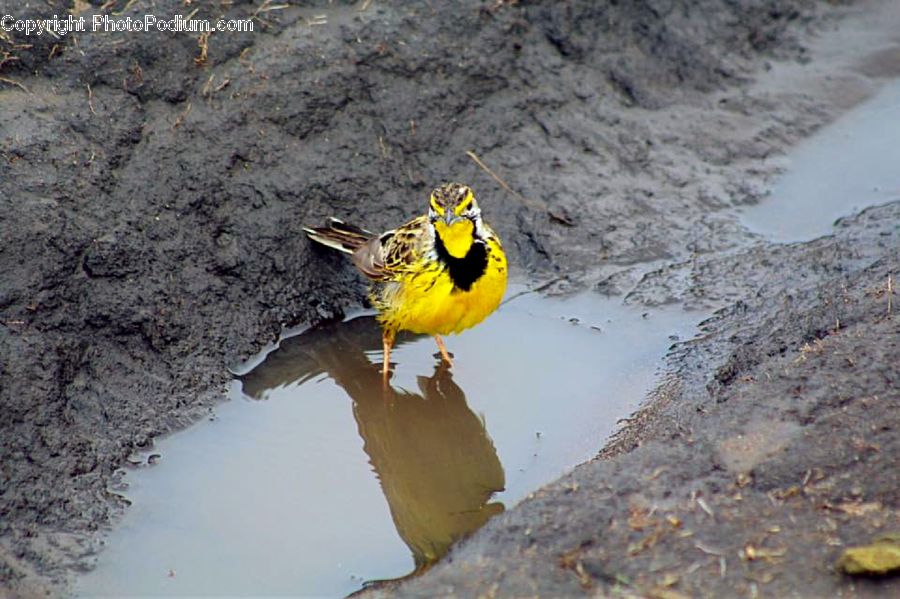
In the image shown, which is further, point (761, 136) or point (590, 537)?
point (761, 136)

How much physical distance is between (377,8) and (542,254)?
2332 mm

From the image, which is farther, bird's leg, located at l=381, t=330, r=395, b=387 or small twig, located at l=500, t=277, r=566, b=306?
small twig, located at l=500, t=277, r=566, b=306

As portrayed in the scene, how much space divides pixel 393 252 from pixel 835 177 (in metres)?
4.18

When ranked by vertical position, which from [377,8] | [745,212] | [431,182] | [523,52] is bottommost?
[745,212]

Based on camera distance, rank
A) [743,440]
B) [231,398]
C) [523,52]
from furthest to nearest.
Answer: [523,52] < [231,398] < [743,440]

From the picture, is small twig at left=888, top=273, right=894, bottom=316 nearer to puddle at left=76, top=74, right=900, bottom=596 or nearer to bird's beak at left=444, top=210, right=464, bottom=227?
puddle at left=76, top=74, right=900, bottom=596

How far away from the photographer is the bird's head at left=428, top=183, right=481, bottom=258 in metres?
7.75

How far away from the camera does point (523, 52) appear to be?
1026cm

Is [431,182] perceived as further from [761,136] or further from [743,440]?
[743,440]

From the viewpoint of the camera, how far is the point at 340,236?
28.8 ft

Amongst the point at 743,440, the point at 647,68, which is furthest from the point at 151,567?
the point at 647,68

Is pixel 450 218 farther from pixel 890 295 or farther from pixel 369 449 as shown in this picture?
pixel 890 295

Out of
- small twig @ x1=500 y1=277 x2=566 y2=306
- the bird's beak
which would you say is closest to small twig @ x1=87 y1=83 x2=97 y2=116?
the bird's beak

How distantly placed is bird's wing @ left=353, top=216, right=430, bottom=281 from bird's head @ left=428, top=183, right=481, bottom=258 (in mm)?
208
